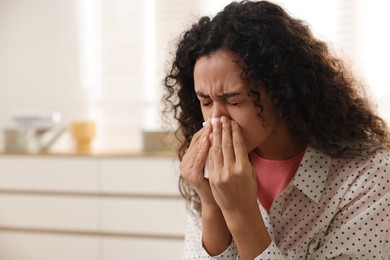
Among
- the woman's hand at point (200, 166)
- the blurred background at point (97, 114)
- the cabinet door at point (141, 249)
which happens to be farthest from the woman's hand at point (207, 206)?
the cabinet door at point (141, 249)

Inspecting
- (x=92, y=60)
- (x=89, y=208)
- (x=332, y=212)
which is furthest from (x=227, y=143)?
(x=92, y=60)

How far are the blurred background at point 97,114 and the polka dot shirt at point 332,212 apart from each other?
5.14 feet

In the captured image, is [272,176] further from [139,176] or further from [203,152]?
[139,176]

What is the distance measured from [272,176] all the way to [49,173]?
2090mm

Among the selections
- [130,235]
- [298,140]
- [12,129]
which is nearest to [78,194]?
[130,235]

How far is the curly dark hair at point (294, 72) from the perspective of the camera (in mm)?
1181

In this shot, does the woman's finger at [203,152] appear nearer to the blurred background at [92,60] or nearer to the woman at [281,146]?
the woman at [281,146]

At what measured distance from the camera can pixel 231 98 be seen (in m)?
1.19

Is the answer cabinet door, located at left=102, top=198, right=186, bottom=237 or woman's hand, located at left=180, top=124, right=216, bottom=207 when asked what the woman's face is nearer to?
woman's hand, located at left=180, top=124, right=216, bottom=207

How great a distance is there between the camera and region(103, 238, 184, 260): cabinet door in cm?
295

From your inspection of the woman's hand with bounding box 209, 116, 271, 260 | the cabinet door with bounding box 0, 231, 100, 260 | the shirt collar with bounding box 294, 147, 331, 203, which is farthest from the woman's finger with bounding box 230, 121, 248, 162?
the cabinet door with bounding box 0, 231, 100, 260

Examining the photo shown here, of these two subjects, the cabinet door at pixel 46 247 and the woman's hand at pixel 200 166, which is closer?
the woman's hand at pixel 200 166

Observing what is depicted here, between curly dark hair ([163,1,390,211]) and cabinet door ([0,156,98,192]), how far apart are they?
6.10 ft

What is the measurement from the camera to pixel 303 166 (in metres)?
1.27
